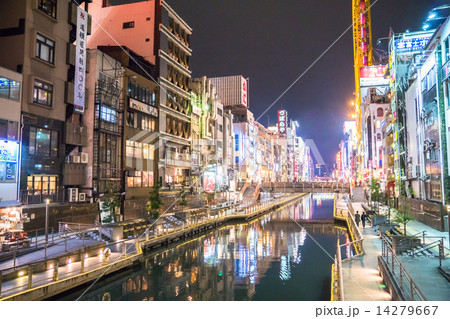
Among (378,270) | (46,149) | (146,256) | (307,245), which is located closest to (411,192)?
(307,245)

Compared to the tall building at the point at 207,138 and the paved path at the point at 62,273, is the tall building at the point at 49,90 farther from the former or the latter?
the tall building at the point at 207,138

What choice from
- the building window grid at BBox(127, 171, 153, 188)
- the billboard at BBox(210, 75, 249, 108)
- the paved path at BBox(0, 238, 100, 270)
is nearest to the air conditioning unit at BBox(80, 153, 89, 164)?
the building window grid at BBox(127, 171, 153, 188)

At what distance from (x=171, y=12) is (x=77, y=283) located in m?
44.3

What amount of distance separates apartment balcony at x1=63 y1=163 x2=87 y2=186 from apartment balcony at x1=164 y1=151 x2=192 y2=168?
17.0 m

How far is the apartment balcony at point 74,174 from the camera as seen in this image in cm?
3123

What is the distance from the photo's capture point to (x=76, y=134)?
32.2 meters

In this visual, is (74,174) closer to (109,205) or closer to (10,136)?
(109,205)

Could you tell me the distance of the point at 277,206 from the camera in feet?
280

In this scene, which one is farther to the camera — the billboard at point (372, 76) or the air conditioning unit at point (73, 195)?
the billboard at point (372, 76)

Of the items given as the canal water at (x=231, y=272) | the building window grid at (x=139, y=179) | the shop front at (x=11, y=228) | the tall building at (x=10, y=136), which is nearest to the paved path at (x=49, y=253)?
the shop front at (x=11, y=228)

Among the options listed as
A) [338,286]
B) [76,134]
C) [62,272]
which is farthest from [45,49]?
[338,286]

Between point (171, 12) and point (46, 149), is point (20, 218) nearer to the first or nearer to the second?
point (46, 149)

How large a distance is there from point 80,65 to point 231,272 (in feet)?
75.7

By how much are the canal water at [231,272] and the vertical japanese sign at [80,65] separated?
51.2 ft
